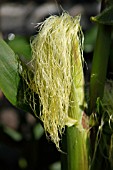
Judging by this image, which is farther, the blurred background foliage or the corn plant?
the blurred background foliage

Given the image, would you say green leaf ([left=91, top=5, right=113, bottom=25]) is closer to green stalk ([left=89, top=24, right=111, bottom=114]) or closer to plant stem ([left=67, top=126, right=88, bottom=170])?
green stalk ([left=89, top=24, right=111, bottom=114])

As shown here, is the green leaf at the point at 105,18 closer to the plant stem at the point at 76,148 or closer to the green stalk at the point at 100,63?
the green stalk at the point at 100,63

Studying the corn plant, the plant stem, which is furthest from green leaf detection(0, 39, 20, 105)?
the plant stem

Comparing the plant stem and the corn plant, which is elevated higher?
the corn plant

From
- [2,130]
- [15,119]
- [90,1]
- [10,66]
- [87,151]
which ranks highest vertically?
[10,66]

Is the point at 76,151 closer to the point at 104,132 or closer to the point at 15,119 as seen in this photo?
the point at 104,132

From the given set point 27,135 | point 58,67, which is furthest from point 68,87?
point 27,135

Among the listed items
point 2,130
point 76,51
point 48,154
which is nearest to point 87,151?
point 76,51
